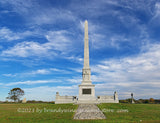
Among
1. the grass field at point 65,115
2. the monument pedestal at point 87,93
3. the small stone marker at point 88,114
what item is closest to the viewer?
the grass field at point 65,115

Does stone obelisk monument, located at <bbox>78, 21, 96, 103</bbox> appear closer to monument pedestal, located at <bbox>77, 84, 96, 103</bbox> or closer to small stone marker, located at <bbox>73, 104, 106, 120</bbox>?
monument pedestal, located at <bbox>77, 84, 96, 103</bbox>

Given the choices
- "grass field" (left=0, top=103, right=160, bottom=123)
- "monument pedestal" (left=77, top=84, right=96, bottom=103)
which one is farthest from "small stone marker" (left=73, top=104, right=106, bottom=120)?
"monument pedestal" (left=77, top=84, right=96, bottom=103)

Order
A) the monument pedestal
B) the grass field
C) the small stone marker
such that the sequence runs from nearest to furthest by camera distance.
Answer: the grass field < the small stone marker < the monument pedestal

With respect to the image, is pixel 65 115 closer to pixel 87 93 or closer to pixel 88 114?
pixel 88 114

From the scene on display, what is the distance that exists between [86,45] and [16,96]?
37628mm

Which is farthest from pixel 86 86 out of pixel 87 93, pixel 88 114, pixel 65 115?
pixel 65 115

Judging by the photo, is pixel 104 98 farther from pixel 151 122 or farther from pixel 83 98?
pixel 151 122

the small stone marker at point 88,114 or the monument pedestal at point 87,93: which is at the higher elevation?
the monument pedestal at point 87,93

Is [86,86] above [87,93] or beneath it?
above

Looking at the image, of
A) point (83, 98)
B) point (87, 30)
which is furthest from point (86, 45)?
point (83, 98)

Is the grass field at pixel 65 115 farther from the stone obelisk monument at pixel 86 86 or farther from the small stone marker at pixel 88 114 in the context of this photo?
the stone obelisk monument at pixel 86 86

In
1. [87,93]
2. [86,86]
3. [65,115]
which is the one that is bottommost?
[65,115]

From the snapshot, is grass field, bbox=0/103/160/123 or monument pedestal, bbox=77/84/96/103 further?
monument pedestal, bbox=77/84/96/103

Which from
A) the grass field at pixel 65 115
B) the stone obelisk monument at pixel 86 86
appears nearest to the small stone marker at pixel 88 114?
the grass field at pixel 65 115
